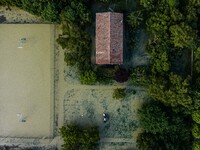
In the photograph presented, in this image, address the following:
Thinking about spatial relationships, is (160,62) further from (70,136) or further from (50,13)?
(50,13)

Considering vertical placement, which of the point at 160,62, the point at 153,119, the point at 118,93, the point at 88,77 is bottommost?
the point at 153,119

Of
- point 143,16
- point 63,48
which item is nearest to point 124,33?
point 143,16

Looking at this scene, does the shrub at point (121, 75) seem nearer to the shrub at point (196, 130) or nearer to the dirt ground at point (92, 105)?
the dirt ground at point (92, 105)

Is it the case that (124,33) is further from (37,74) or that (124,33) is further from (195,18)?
(37,74)

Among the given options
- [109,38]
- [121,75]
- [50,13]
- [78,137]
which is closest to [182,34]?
[109,38]

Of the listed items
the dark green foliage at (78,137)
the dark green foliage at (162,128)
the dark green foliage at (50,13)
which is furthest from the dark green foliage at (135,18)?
the dark green foliage at (78,137)

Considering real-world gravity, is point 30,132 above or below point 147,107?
below

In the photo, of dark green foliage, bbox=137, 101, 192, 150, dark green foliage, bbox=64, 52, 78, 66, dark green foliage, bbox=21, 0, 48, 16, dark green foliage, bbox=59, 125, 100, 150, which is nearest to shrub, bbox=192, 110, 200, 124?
dark green foliage, bbox=137, 101, 192, 150
